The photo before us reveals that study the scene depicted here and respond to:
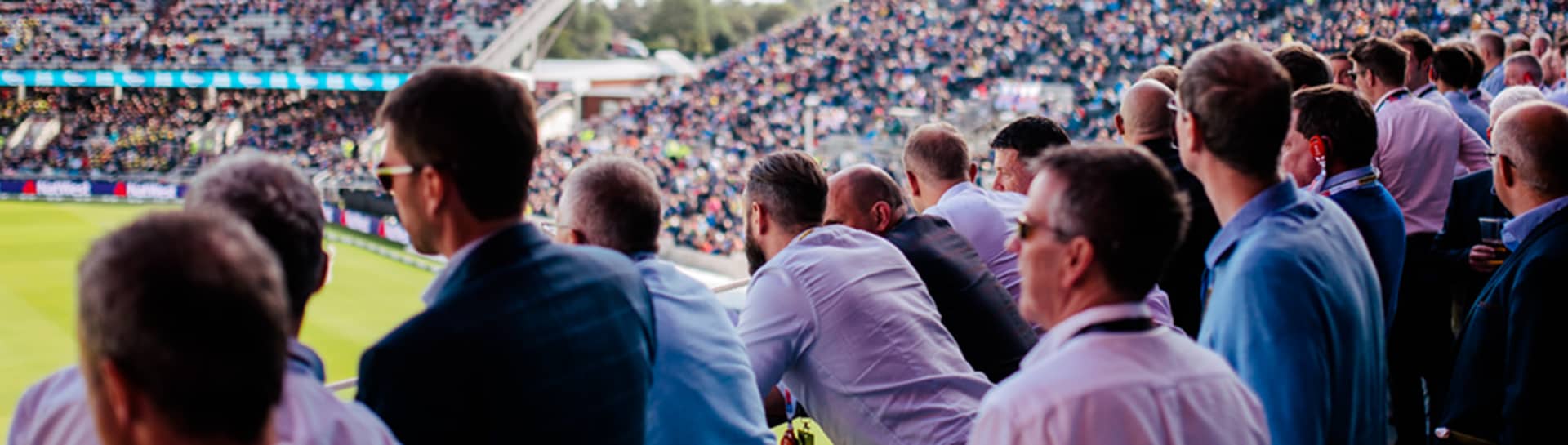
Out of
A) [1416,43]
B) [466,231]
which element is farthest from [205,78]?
[466,231]

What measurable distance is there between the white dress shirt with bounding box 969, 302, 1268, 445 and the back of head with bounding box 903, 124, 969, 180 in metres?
2.31

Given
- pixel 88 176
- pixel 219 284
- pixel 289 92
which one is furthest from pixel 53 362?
pixel 289 92

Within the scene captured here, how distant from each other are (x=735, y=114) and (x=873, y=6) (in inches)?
242

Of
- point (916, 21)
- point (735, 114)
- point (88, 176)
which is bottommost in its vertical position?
point (88, 176)

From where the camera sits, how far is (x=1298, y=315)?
212cm

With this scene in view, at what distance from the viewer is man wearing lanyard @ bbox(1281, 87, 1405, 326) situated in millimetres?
3039

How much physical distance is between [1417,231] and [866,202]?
7.24 ft

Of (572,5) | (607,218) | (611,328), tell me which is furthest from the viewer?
(572,5)

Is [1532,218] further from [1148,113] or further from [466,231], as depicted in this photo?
[466,231]

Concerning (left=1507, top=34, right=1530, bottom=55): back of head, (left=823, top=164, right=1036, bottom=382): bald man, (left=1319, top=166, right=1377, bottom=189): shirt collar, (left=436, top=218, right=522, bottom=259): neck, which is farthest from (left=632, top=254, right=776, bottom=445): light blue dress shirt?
(left=1507, top=34, right=1530, bottom=55): back of head

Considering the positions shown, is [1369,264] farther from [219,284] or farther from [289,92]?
[289,92]

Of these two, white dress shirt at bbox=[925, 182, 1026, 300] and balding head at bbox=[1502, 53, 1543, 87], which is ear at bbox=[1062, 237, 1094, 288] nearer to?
white dress shirt at bbox=[925, 182, 1026, 300]

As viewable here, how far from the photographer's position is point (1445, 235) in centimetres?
464

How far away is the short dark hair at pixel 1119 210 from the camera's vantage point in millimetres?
1723
